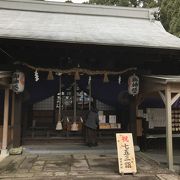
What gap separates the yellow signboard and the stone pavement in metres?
0.21

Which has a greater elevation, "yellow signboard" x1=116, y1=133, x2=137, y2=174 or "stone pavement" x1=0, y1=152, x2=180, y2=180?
"yellow signboard" x1=116, y1=133, x2=137, y2=174

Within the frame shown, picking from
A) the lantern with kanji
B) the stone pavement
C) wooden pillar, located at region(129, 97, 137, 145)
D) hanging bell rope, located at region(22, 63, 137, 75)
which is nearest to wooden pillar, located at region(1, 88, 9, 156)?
the stone pavement

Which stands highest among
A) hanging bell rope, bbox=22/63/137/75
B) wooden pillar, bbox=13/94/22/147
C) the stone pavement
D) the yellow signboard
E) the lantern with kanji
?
hanging bell rope, bbox=22/63/137/75

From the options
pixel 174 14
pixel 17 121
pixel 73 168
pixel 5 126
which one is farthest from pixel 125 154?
pixel 174 14

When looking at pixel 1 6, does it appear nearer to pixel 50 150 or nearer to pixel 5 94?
pixel 5 94

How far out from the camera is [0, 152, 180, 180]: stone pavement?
7184 mm

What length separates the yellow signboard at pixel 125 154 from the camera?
748cm

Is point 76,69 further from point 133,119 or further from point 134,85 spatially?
point 133,119

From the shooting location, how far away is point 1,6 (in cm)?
1411

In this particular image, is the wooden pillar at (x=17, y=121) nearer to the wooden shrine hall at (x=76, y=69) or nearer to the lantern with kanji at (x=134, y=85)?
the wooden shrine hall at (x=76, y=69)

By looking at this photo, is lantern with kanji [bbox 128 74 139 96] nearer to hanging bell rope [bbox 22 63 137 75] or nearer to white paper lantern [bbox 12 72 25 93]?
hanging bell rope [bbox 22 63 137 75]

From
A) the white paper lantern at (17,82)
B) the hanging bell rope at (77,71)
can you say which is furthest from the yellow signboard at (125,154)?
the white paper lantern at (17,82)

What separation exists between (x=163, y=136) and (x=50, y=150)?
475 centimetres

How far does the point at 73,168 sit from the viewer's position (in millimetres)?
7941
